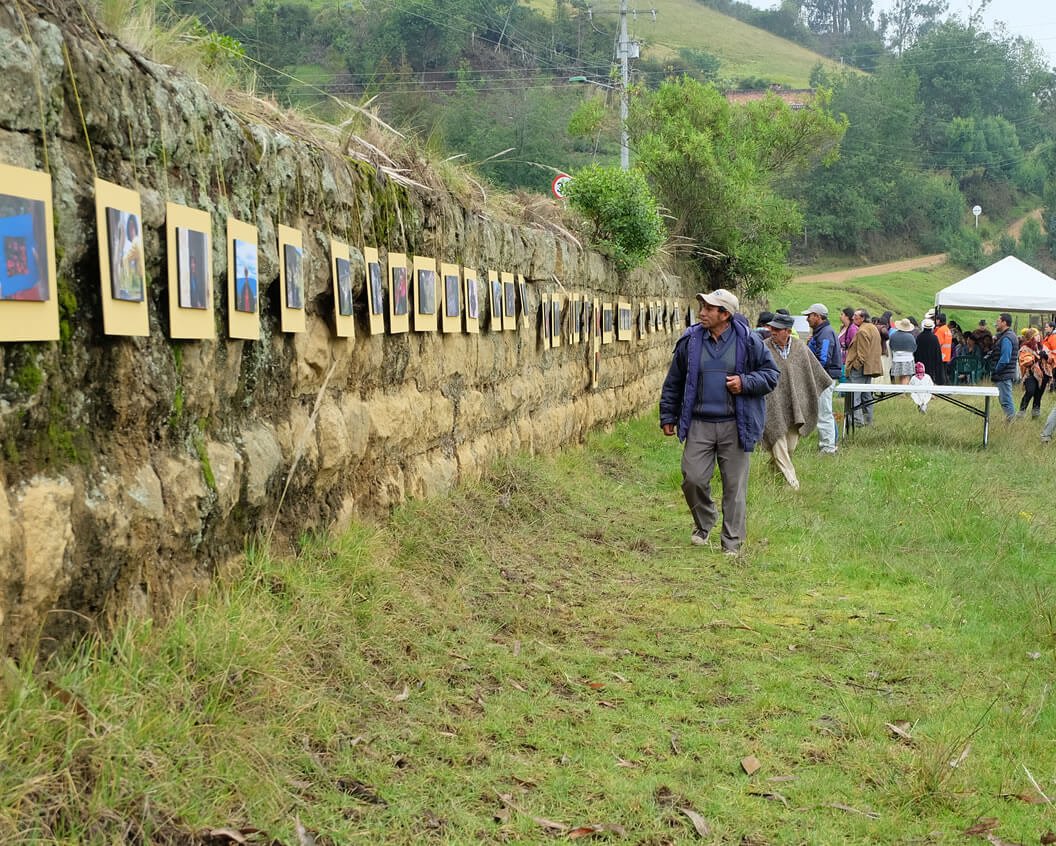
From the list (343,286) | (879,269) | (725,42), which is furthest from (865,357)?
(725,42)

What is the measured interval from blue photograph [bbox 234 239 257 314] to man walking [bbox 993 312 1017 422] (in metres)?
13.4

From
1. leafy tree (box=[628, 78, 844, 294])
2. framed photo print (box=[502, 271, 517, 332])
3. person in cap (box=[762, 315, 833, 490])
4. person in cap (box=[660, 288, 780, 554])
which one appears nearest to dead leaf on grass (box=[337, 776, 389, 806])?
person in cap (box=[660, 288, 780, 554])

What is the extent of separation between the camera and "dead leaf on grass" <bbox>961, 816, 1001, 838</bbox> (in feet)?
11.1

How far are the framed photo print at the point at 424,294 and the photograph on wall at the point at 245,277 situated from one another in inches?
80.3

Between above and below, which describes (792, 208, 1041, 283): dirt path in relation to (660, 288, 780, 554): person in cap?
above

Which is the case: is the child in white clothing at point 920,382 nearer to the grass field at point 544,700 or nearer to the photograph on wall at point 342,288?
the grass field at point 544,700

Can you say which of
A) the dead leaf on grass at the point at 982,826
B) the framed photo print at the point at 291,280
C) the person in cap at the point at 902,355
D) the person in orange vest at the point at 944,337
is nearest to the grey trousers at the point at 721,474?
the framed photo print at the point at 291,280

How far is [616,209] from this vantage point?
38.8ft

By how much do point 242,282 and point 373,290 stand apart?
148cm

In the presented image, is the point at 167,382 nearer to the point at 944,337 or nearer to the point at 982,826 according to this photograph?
the point at 982,826

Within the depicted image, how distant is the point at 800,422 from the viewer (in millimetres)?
9922

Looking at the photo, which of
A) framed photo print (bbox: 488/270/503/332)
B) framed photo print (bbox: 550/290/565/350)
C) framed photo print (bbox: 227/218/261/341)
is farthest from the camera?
framed photo print (bbox: 550/290/565/350)

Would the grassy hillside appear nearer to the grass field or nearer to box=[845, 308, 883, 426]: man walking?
box=[845, 308, 883, 426]: man walking

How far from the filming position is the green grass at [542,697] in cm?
297
